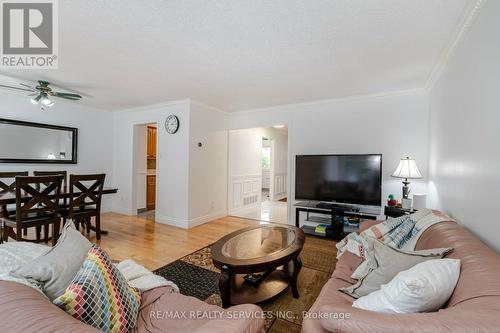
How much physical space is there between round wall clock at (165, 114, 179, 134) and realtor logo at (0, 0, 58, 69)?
70.0 inches

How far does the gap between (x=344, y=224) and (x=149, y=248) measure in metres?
2.96

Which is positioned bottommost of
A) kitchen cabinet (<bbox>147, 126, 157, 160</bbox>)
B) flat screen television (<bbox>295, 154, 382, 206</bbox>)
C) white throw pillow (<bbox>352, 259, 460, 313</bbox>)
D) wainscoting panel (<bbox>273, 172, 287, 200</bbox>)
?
wainscoting panel (<bbox>273, 172, 287, 200</bbox>)

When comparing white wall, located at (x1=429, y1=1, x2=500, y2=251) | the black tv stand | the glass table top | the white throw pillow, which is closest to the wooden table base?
the glass table top

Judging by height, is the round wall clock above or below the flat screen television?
above

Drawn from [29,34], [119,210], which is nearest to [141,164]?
[119,210]

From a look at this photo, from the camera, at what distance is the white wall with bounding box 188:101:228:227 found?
4137 millimetres

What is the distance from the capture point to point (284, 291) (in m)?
2.06

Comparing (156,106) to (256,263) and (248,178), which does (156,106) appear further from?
(256,263)

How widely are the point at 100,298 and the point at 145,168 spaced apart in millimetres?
4958

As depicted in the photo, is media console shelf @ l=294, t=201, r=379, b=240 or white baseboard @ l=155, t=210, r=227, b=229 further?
white baseboard @ l=155, t=210, r=227, b=229

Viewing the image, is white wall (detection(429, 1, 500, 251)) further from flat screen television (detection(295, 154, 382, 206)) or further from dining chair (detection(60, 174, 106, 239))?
dining chair (detection(60, 174, 106, 239))

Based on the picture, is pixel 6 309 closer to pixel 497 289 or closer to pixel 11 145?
pixel 497 289

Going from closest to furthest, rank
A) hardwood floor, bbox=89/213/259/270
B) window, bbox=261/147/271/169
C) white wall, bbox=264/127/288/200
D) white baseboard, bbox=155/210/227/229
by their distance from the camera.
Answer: hardwood floor, bbox=89/213/259/270 < white baseboard, bbox=155/210/227/229 < white wall, bbox=264/127/288/200 < window, bbox=261/147/271/169

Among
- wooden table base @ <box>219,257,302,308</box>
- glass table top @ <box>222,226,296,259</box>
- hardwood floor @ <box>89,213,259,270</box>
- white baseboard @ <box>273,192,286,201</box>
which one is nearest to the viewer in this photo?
wooden table base @ <box>219,257,302,308</box>
